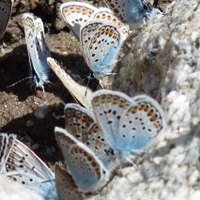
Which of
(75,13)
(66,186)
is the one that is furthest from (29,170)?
(75,13)

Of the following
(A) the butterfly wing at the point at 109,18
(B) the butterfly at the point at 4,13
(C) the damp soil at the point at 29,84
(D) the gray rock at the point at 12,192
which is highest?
(A) the butterfly wing at the point at 109,18

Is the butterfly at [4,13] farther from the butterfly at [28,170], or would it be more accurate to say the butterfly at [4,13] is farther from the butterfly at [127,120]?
the butterfly at [127,120]

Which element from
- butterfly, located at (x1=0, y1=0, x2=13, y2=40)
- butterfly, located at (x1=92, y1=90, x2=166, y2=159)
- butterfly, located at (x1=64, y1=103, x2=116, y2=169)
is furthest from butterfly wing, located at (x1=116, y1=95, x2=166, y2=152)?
butterfly, located at (x1=0, y1=0, x2=13, y2=40)

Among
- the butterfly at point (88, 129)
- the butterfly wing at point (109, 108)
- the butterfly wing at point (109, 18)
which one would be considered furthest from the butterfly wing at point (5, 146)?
the butterfly wing at point (109, 18)

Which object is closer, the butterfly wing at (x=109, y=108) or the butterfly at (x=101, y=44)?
the butterfly wing at (x=109, y=108)

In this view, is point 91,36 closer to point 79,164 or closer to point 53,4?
point 53,4

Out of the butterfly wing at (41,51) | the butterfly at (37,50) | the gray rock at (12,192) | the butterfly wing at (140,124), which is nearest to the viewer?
the gray rock at (12,192)

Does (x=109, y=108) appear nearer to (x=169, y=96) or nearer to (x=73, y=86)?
(x=169, y=96)
